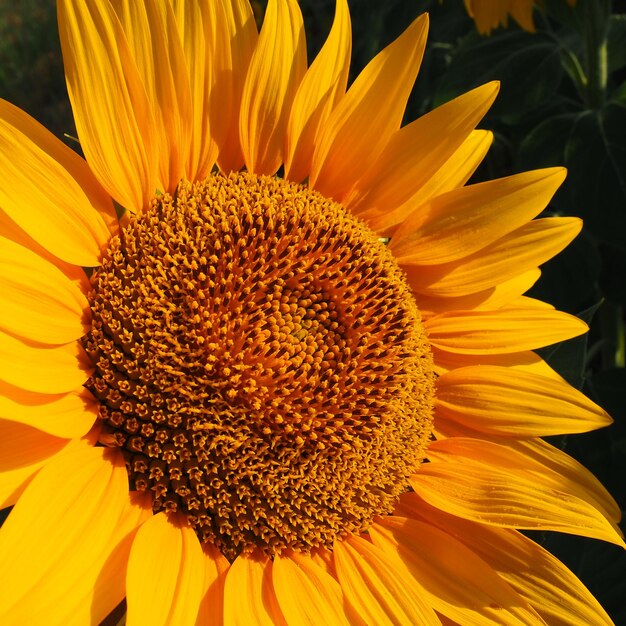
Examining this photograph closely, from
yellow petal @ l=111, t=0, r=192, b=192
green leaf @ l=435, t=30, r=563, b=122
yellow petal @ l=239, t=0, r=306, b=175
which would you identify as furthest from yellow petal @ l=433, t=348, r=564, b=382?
green leaf @ l=435, t=30, r=563, b=122

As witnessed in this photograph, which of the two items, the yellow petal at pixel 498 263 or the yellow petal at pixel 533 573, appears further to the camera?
the yellow petal at pixel 498 263

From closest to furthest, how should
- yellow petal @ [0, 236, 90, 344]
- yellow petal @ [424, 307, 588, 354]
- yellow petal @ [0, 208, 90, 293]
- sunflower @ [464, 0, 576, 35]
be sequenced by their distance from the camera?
yellow petal @ [0, 236, 90, 344], yellow petal @ [0, 208, 90, 293], yellow petal @ [424, 307, 588, 354], sunflower @ [464, 0, 576, 35]

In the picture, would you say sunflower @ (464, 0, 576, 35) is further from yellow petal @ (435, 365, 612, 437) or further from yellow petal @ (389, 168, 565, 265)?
yellow petal @ (435, 365, 612, 437)

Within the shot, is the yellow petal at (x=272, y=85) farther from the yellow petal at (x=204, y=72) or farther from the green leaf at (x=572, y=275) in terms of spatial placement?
the green leaf at (x=572, y=275)

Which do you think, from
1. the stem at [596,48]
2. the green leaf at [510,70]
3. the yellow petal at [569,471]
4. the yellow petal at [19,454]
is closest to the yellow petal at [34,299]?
the yellow petal at [19,454]

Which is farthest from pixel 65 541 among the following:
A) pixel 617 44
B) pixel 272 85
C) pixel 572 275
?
pixel 617 44

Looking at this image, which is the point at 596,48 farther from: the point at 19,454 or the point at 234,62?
the point at 19,454
